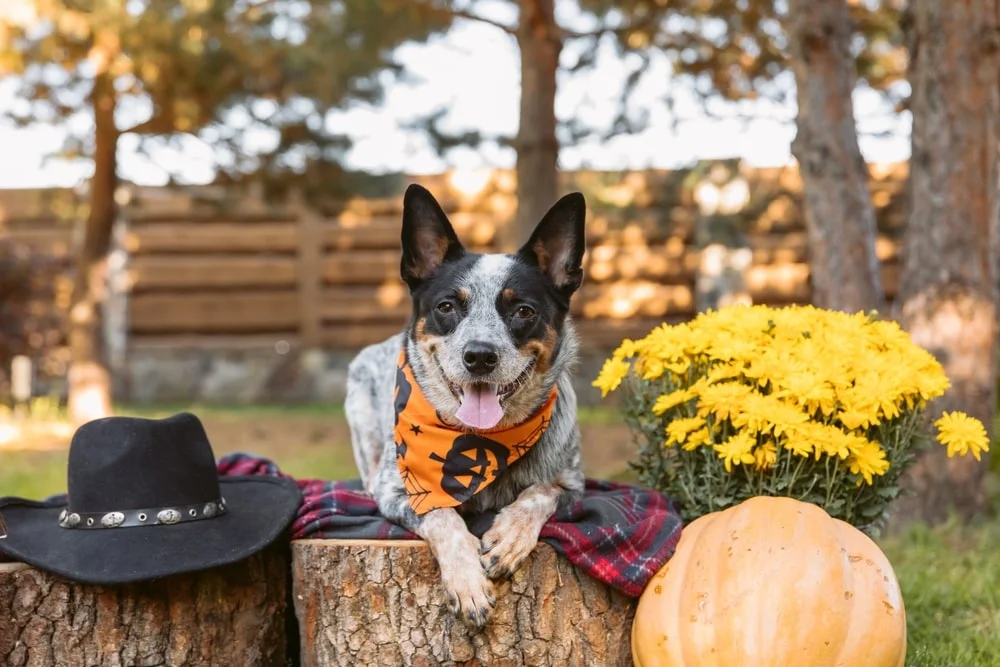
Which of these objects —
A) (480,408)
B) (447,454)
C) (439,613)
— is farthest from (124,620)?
(480,408)

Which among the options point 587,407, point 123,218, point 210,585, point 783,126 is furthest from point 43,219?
point 210,585

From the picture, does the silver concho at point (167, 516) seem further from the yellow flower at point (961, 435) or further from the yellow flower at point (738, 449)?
the yellow flower at point (961, 435)

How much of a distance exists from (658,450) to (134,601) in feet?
5.01

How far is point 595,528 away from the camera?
7.76 ft

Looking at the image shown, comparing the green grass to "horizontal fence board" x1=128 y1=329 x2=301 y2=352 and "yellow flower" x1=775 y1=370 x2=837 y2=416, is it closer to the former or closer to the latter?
"yellow flower" x1=775 y1=370 x2=837 y2=416

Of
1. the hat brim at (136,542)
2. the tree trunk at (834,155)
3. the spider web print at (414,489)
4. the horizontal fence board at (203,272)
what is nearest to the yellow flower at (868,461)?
the spider web print at (414,489)

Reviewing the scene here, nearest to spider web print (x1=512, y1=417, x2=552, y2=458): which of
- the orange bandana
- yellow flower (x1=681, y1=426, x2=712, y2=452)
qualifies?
the orange bandana

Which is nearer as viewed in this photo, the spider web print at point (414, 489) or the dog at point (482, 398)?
the dog at point (482, 398)

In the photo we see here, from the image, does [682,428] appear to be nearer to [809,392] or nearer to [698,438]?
[698,438]

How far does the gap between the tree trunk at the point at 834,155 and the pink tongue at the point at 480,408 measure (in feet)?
7.95

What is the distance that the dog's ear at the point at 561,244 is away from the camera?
2604 mm

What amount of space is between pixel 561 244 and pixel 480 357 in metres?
0.50

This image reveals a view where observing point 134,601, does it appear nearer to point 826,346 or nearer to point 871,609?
point 871,609

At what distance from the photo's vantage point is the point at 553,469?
264cm
